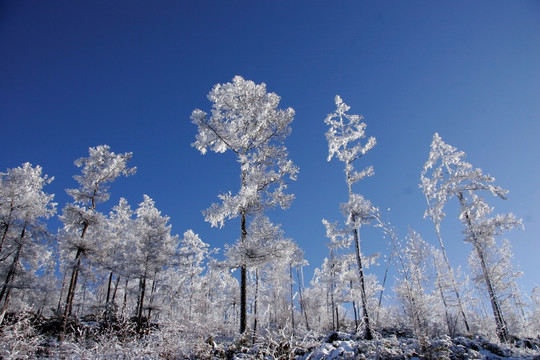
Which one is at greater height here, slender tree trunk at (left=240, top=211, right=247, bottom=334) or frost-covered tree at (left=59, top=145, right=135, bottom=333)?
frost-covered tree at (left=59, top=145, right=135, bottom=333)

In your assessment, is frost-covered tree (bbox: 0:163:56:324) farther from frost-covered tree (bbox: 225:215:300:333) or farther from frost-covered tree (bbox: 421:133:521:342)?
frost-covered tree (bbox: 421:133:521:342)

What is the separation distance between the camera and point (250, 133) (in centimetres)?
1285

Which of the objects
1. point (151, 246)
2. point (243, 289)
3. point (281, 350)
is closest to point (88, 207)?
point (151, 246)

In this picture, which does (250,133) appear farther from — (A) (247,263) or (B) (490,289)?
(B) (490,289)

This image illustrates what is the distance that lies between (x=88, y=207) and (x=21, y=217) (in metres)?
5.92

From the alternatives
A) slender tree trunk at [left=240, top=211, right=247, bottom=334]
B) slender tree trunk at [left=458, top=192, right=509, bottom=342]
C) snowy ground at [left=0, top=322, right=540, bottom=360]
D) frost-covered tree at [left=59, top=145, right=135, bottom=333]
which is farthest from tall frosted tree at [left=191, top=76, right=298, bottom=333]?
slender tree trunk at [left=458, top=192, right=509, bottom=342]

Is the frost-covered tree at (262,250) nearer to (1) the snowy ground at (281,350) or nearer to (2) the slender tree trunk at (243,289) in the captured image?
(2) the slender tree trunk at (243,289)

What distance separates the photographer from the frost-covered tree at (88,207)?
16.7 metres

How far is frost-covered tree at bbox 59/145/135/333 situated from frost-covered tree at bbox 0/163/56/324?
4.29 metres

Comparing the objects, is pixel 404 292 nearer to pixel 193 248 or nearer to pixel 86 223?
pixel 86 223

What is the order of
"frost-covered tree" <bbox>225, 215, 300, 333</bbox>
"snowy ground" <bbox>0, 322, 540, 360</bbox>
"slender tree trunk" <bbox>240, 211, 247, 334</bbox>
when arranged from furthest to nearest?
"frost-covered tree" <bbox>225, 215, 300, 333</bbox> → "slender tree trunk" <bbox>240, 211, 247, 334</bbox> → "snowy ground" <bbox>0, 322, 540, 360</bbox>

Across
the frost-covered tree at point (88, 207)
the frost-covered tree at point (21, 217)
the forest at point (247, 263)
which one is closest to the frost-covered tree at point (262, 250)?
the forest at point (247, 263)

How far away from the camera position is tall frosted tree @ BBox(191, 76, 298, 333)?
1247cm

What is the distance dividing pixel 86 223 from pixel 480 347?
19305 millimetres
